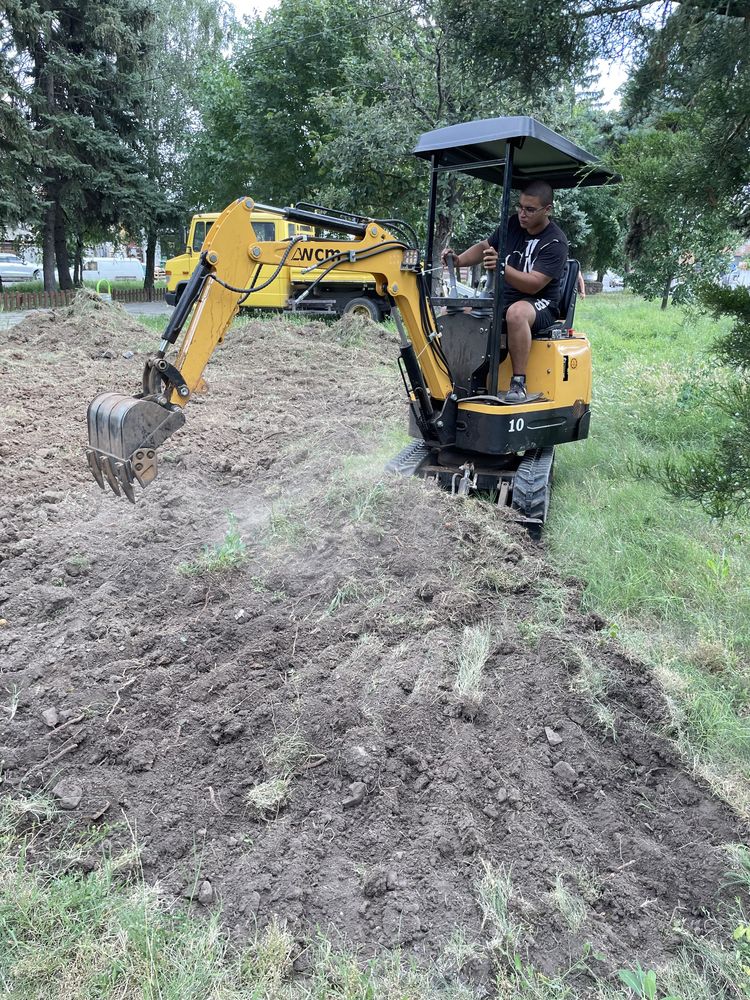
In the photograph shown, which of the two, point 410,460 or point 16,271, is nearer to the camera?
point 410,460

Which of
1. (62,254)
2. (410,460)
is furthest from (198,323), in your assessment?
(62,254)

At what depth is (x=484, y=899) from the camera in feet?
7.70

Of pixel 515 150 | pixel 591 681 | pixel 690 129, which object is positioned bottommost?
pixel 591 681

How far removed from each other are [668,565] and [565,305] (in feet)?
7.02

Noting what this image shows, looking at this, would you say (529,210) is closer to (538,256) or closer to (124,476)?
(538,256)

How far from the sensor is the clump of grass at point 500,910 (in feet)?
7.28

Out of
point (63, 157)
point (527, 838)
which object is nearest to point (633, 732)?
point (527, 838)

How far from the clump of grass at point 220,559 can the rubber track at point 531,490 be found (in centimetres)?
184

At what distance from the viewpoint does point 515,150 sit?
4930 millimetres

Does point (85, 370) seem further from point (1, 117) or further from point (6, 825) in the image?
point (1, 117)

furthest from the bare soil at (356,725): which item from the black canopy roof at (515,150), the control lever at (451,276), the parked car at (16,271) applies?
the parked car at (16,271)

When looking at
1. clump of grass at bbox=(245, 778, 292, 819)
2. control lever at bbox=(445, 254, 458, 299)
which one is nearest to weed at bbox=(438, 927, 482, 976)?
clump of grass at bbox=(245, 778, 292, 819)

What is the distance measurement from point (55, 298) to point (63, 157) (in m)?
3.78

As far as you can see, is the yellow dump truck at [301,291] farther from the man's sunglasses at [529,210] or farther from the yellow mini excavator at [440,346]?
the man's sunglasses at [529,210]
